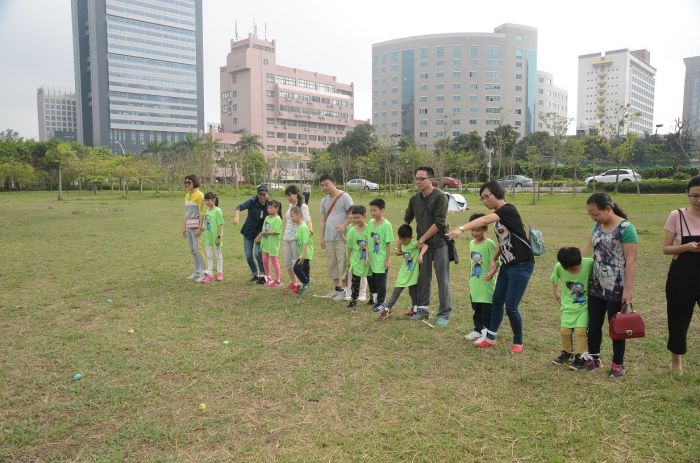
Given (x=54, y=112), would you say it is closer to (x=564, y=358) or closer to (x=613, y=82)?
(x=613, y=82)

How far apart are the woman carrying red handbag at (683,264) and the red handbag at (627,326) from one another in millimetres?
442

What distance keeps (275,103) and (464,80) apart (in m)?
37.1

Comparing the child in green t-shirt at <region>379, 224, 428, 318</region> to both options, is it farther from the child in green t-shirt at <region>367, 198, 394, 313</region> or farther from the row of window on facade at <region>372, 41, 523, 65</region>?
the row of window on facade at <region>372, 41, 523, 65</region>

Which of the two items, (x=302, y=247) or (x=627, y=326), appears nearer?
(x=627, y=326)

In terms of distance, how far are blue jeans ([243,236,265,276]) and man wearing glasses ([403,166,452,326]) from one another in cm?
326

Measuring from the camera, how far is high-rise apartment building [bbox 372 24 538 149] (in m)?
100

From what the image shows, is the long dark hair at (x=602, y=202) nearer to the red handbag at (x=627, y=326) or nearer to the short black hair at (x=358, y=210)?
the red handbag at (x=627, y=326)

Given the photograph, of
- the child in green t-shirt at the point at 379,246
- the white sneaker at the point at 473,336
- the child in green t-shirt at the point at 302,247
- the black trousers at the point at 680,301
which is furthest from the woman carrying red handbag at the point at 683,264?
the child in green t-shirt at the point at 302,247

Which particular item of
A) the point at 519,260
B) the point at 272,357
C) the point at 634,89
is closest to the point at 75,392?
the point at 272,357

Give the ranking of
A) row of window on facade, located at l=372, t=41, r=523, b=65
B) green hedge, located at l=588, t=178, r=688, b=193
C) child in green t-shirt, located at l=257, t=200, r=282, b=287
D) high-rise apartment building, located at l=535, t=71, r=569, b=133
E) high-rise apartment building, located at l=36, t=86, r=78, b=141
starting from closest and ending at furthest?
child in green t-shirt, located at l=257, t=200, r=282, b=287 → green hedge, located at l=588, t=178, r=688, b=193 → row of window on facade, located at l=372, t=41, r=523, b=65 → high-rise apartment building, located at l=535, t=71, r=569, b=133 → high-rise apartment building, located at l=36, t=86, r=78, b=141

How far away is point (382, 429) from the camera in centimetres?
375

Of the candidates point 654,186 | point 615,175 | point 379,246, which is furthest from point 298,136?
point 379,246

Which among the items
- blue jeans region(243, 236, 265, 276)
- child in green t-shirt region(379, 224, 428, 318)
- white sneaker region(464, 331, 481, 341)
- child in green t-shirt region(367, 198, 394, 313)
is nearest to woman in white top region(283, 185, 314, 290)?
blue jeans region(243, 236, 265, 276)

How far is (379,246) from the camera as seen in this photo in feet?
22.7
